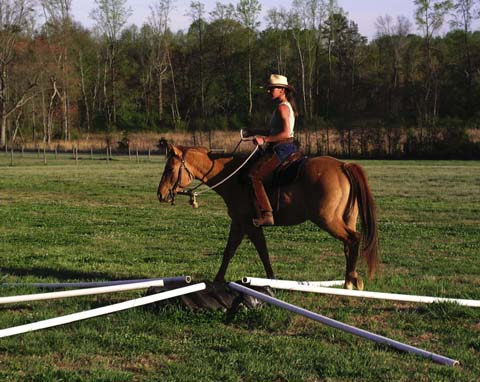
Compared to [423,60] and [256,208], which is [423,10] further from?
[256,208]

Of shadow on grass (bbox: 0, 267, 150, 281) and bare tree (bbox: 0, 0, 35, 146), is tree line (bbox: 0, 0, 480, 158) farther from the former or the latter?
shadow on grass (bbox: 0, 267, 150, 281)

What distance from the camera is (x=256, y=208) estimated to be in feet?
30.9

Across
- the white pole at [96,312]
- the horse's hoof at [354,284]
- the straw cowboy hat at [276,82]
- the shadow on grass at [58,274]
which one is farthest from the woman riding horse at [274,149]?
the shadow on grass at [58,274]

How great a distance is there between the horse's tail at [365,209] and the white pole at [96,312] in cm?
244

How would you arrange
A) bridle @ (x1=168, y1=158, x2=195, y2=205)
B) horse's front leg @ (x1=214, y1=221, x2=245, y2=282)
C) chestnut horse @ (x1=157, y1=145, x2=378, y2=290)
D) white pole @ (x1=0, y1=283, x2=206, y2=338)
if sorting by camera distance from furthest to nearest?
horse's front leg @ (x1=214, y1=221, x2=245, y2=282), bridle @ (x1=168, y1=158, x2=195, y2=205), chestnut horse @ (x1=157, y1=145, x2=378, y2=290), white pole @ (x1=0, y1=283, x2=206, y2=338)

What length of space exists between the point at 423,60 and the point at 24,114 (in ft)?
174

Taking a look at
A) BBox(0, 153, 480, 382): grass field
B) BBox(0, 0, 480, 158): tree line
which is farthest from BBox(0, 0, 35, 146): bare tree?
BBox(0, 153, 480, 382): grass field

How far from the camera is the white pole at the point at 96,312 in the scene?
23.3 ft

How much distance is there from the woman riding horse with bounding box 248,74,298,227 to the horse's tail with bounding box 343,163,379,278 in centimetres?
89

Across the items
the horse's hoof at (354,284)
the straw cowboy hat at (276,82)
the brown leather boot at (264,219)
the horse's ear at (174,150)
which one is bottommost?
the horse's hoof at (354,284)

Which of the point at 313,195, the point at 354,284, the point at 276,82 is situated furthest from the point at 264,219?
the point at 276,82

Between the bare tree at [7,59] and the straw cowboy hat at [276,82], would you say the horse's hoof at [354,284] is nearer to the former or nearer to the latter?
the straw cowboy hat at [276,82]

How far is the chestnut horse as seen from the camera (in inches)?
361

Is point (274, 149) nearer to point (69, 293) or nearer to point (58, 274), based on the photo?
point (69, 293)
